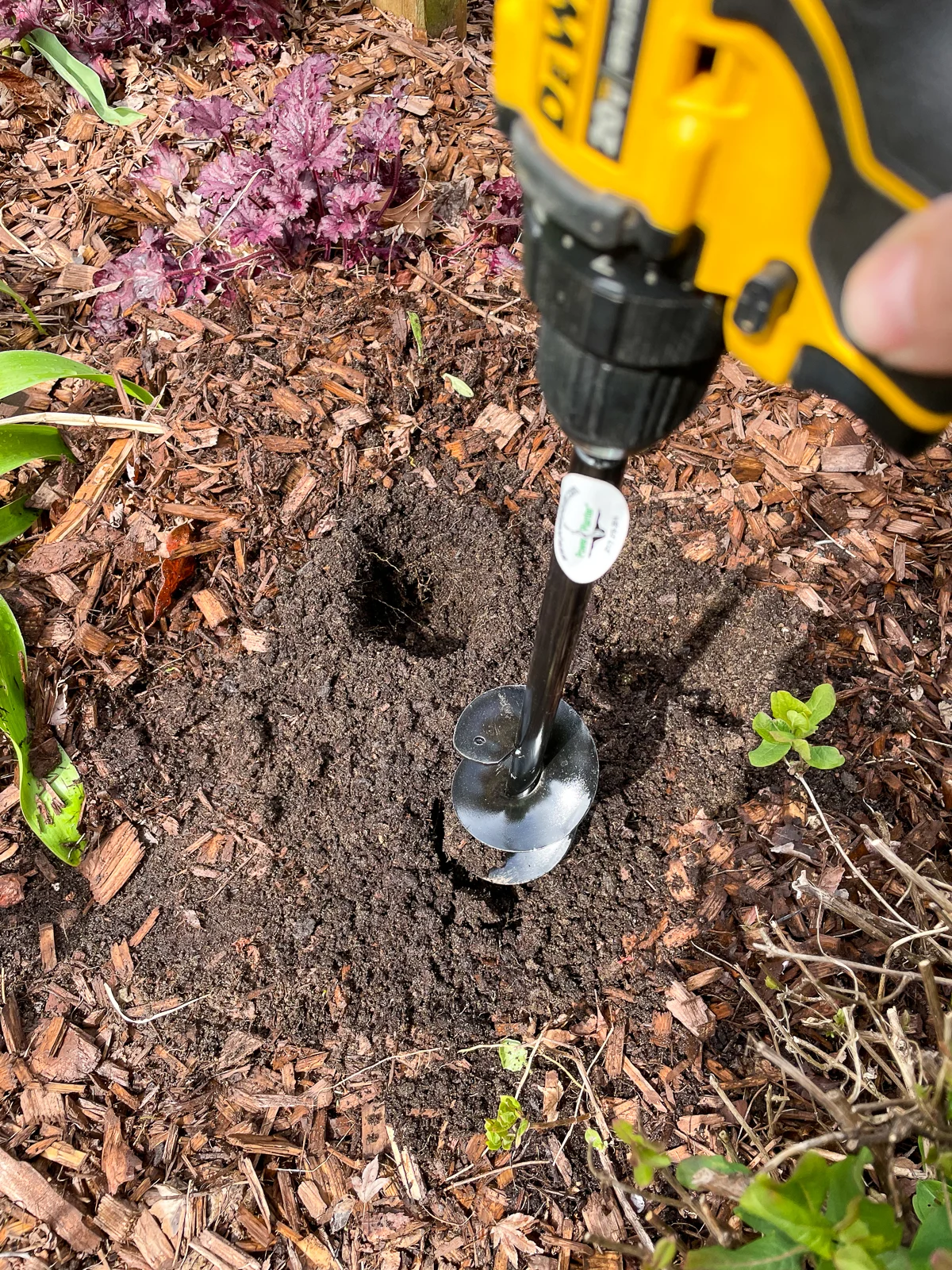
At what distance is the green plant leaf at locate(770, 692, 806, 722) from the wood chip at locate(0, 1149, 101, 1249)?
1.26 m

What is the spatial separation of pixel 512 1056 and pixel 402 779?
47 cm

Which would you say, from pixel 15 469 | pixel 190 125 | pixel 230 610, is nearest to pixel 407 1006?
pixel 230 610

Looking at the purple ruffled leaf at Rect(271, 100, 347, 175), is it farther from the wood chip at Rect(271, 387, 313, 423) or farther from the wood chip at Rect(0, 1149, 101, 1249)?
the wood chip at Rect(0, 1149, 101, 1249)

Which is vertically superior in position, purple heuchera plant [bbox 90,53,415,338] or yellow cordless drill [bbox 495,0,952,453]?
yellow cordless drill [bbox 495,0,952,453]

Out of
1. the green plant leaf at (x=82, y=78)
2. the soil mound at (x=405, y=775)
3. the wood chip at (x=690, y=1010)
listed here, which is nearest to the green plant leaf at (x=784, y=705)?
the soil mound at (x=405, y=775)

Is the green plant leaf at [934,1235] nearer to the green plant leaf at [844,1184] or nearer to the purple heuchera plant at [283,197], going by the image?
the green plant leaf at [844,1184]

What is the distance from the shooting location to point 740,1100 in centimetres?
121

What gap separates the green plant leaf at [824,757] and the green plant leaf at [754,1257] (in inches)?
28.1

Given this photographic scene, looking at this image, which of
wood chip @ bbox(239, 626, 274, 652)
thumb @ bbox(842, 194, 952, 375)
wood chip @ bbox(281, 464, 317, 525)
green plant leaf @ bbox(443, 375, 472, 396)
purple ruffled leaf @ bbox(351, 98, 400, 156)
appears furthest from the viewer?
purple ruffled leaf @ bbox(351, 98, 400, 156)

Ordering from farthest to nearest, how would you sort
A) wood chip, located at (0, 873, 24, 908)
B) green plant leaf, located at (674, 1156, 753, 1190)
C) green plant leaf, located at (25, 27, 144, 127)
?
green plant leaf, located at (25, 27, 144, 127) < wood chip, located at (0, 873, 24, 908) < green plant leaf, located at (674, 1156, 753, 1190)

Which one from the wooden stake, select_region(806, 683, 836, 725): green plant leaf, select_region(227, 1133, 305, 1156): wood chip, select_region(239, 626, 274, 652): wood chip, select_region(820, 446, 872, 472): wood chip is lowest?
select_region(227, 1133, 305, 1156): wood chip

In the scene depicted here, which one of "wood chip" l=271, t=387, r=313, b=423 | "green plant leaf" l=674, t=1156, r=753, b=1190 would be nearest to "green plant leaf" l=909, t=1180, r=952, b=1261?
"green plant leaf" l=674, t=1156, r=753, b=1190

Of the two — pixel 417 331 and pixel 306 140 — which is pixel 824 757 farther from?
pixel 306 140

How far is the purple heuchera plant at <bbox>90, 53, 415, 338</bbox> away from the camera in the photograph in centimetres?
183
